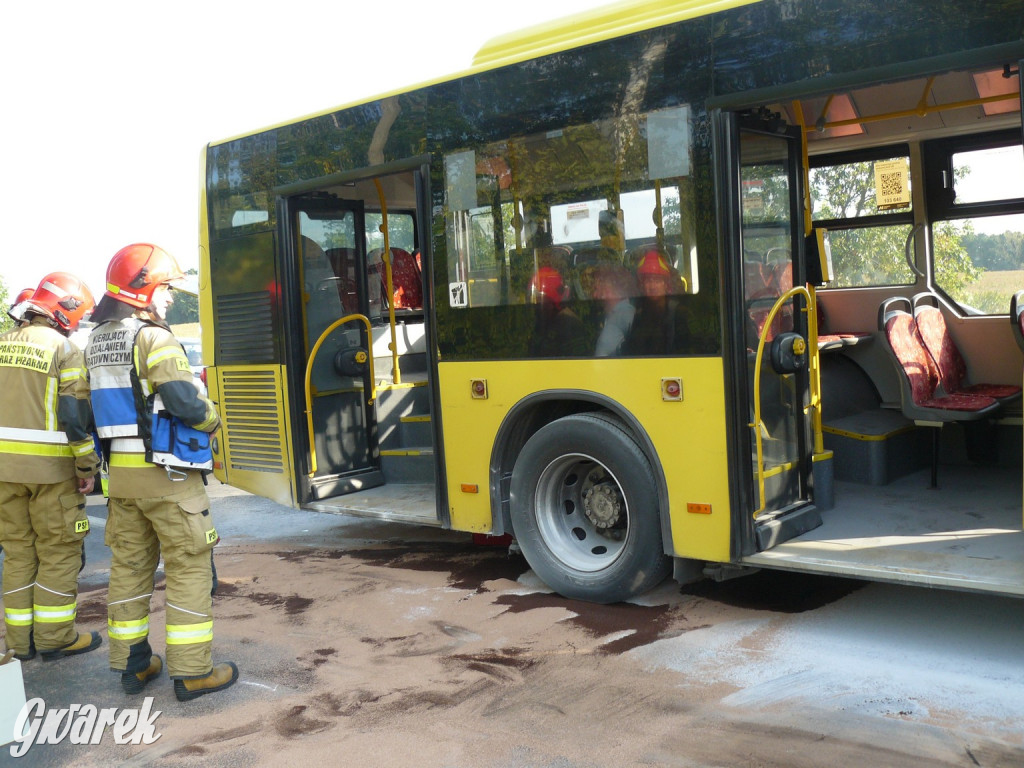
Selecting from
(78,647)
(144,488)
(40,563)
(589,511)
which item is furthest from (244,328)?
(589,511)

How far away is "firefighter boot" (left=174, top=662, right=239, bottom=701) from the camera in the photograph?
4.32 metres

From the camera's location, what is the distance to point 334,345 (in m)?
7.14

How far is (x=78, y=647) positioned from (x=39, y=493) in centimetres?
82

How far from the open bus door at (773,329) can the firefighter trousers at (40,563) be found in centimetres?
340

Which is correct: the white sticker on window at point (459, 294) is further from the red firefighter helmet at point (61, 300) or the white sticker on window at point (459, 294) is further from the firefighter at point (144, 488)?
the red firefighter helmet at point (61, 300)

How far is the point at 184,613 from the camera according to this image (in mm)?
4305

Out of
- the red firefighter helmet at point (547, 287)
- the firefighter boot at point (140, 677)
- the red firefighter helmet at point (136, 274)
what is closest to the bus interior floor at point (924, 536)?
the red firefighter helmet at point (547, 287)

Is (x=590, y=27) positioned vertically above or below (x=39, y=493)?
above

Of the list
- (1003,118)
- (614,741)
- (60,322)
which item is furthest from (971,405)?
(60,322)

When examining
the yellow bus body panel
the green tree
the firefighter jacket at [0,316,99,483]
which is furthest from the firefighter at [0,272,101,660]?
the green tree

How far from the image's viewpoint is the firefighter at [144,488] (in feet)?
14.1

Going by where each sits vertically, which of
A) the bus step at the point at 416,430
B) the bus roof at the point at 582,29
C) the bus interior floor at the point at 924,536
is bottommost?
the bus interior floor at the point at 924,536

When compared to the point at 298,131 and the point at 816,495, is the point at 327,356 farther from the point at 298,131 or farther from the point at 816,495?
the point at 816,495

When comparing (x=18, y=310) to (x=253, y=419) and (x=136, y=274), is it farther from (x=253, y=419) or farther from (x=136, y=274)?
(x=253, y=419)
